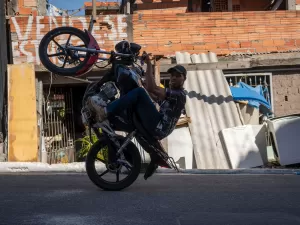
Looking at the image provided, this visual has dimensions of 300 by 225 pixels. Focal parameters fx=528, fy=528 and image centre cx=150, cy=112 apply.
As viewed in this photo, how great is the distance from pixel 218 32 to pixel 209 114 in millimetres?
2848

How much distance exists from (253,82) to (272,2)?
34.8 feet

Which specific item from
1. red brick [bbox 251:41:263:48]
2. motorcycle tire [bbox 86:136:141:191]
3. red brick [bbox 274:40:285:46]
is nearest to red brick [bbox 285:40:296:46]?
red brick [bbox 274:40:285:46]

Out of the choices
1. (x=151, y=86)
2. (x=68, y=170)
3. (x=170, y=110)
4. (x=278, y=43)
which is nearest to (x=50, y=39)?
(x=151, y=86)

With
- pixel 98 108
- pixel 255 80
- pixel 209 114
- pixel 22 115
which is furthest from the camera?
pixel 255 80

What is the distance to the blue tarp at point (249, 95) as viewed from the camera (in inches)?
427

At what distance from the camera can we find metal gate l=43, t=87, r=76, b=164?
11.3 meters

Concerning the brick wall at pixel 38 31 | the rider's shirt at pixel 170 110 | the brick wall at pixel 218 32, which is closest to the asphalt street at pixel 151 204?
the rider's shirt at pixel 170 110

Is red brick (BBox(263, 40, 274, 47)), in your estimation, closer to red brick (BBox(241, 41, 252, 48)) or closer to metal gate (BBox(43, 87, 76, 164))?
red brick (BBox(241, 41, 252, 48))

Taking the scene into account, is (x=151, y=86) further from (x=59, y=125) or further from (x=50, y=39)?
(x=59, y=125)

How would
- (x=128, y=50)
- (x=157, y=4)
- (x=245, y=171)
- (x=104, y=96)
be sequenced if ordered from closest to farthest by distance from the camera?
(x=104, y=96) → (x=128, y=50) → (x=245, y=171) → (x=157, y=4)

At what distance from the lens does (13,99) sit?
34.2ft

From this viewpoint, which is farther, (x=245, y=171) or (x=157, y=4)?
(x=157, y=4)

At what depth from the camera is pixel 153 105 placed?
5.85 meters

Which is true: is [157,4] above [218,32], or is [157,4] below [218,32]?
above
